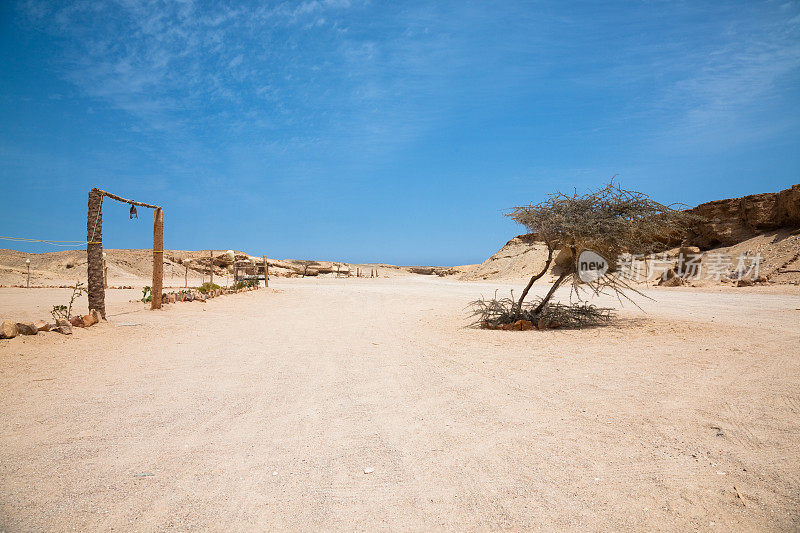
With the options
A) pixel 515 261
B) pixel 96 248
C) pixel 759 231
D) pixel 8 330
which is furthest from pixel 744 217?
pixel 8 330

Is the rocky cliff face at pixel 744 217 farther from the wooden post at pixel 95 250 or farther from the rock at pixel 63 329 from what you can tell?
the rock at pixel 63 329

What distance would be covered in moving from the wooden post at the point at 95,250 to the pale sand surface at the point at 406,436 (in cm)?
273

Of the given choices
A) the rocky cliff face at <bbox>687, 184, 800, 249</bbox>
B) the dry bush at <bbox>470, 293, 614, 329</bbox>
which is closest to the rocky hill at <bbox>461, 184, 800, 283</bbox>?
the rocky cliff face at <bbox>687, 184, 800, 249</bbox>

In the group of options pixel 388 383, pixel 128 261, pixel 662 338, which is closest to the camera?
pixel 388 383

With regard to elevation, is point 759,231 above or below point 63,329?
above

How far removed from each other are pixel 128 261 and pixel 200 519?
42781 mm

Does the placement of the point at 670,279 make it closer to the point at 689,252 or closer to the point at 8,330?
the point at 689,252

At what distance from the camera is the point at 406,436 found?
10.8ft

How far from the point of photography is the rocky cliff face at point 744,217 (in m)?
19.4

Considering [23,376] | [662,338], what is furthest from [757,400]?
[23,376]

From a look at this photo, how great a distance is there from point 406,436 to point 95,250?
963 cm

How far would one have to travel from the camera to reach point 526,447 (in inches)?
120

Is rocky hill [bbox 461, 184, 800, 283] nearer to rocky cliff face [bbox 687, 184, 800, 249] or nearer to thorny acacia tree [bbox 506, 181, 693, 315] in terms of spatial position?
rocky cliff face [bbox 687, 184, 800, 249]

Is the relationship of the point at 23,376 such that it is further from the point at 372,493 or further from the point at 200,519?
the point at 372,493
